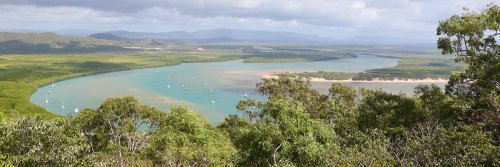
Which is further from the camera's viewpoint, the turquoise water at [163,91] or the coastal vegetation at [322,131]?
the turquoise water at [163,91]

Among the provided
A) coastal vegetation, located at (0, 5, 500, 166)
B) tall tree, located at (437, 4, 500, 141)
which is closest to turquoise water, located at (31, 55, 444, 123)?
coastal vegetation, located at (0, 5, 500, 166)

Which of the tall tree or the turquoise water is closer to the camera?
the tall tree

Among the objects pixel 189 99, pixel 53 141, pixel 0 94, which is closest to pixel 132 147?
pixel 53 141

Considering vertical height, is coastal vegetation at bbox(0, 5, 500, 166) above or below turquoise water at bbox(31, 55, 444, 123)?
above

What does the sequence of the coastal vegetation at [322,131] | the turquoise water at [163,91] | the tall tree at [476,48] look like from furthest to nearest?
the turquoise water at [163,91]
the tall tree at [476,48]
the coastal vegetation at [322,131]

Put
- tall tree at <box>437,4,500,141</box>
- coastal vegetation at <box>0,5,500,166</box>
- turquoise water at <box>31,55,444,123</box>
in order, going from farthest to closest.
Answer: turquoise water at <box>31,55,444,123</box>
tall tree at <box>437,4,500,141</box>
coastal vegetation at <box>0,5,500,166</box>

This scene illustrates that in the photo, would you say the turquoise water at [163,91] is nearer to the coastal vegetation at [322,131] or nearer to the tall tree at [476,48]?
the coastal vegetation at [322,131]

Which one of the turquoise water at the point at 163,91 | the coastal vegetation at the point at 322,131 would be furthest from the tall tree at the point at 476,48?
the turquoise water at the point at 163,91

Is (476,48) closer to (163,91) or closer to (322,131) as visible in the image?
(322,131)

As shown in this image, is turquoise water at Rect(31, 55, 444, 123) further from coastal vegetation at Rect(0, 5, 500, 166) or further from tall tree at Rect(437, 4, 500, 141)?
tall tree at Rect(437, 4, 500, 141)

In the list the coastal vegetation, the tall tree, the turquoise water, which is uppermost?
the tall tree

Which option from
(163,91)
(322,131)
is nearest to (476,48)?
(322,131)
